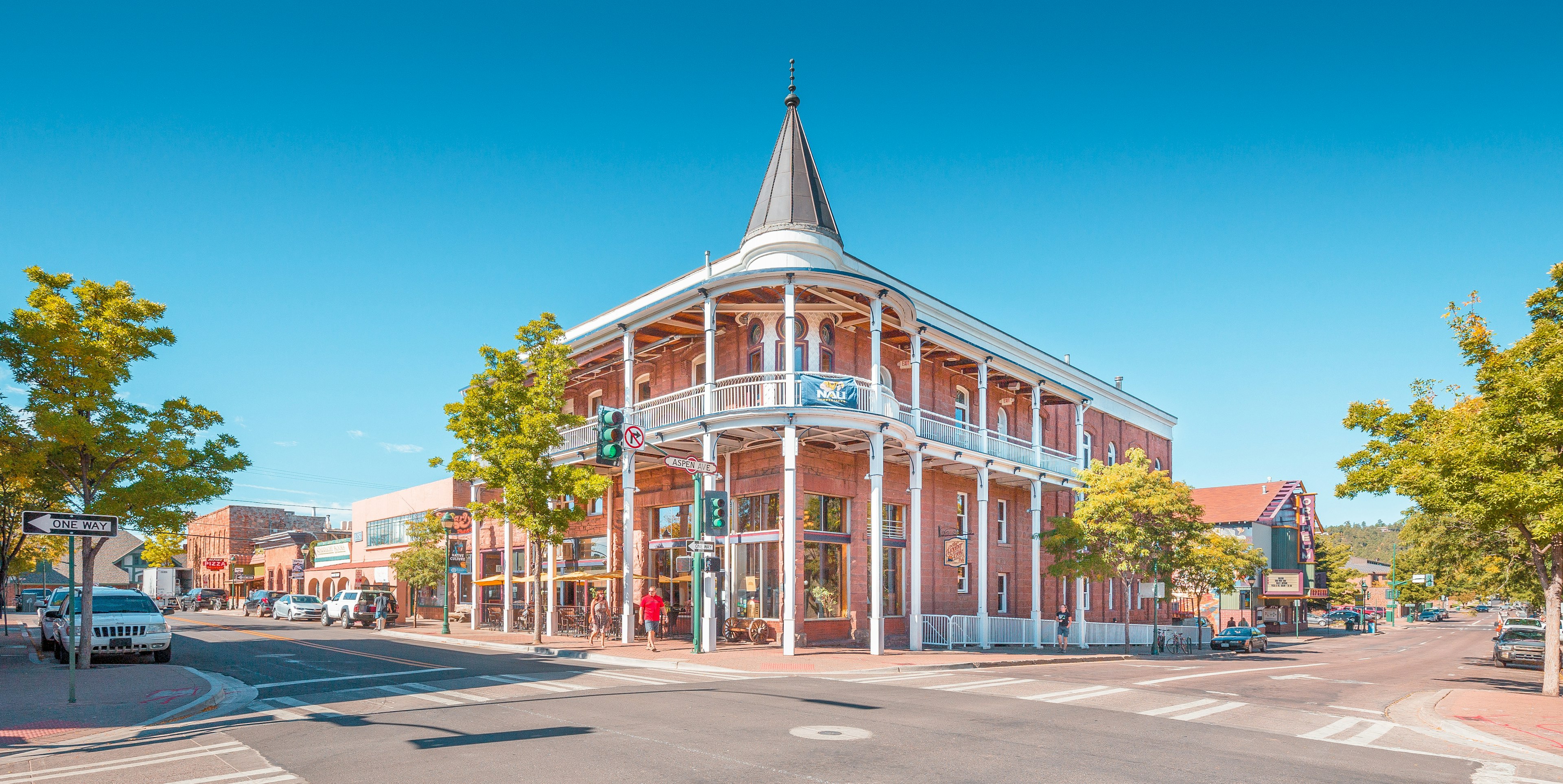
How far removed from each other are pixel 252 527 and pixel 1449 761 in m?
92.1

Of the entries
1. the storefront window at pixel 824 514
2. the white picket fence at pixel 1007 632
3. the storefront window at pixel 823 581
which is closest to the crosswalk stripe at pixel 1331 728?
the white picket fence at pixel 1007 632

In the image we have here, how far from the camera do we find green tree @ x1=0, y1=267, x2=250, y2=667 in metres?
18.5

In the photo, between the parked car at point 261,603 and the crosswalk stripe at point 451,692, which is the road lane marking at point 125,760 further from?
the parked car at point 261,603

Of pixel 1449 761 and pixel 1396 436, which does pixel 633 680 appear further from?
pixel 1396 436

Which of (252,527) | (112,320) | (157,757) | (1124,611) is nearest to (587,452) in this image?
(112,320)

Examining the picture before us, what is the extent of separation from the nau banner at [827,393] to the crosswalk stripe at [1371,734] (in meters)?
13.8

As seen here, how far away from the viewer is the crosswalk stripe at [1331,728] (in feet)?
40.8

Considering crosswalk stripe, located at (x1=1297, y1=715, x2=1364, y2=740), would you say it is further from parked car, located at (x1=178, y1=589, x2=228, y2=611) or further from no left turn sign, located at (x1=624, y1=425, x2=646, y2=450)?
parked car, located at (x1=178, y1=589, x2=228, y2=611)

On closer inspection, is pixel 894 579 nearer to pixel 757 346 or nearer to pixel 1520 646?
pixel 757 346

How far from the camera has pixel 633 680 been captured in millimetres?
17219

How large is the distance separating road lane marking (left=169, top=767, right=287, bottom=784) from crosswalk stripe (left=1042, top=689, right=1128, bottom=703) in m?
10.9

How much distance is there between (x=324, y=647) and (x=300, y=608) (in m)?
24.3

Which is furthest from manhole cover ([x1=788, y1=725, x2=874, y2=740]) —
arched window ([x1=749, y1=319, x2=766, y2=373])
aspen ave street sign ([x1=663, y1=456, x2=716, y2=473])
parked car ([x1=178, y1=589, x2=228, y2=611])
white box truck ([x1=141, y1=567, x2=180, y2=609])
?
white box truck ([x1=141, y1=567, x2=180, y2=609])

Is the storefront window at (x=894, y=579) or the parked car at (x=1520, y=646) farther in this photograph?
the parked car at (x=1520, y=646)
